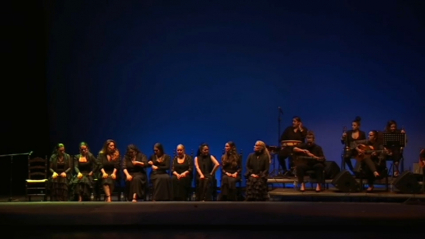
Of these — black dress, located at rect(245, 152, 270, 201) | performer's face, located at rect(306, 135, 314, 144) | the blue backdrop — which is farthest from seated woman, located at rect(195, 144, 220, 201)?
performer's face, located at rect(306, 135, 314, 144)

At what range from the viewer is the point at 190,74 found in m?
12.4

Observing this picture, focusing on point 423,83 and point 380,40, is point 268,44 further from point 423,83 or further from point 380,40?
point 423,83

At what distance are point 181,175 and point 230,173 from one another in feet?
2.65

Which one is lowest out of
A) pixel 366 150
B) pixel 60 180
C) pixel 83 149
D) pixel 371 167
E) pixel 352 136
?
pixel 60 180

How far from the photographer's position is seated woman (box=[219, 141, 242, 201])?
10.7 meters

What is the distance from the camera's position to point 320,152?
1087 centimetres

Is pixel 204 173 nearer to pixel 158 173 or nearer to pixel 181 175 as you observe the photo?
pixel 181 175

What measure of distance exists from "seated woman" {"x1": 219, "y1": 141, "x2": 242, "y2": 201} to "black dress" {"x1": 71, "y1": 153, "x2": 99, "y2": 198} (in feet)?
6.99

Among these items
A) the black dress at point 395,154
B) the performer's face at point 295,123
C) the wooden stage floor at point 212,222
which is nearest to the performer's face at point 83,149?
the wooden stage floor at point 212,222

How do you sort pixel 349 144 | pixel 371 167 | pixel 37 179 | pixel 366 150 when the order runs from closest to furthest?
1. pixel 371 167
2. pixel 366 150
3. pixel 349 144
4. pixel 37 179

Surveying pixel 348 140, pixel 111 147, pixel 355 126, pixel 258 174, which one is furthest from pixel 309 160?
pixel 111 147

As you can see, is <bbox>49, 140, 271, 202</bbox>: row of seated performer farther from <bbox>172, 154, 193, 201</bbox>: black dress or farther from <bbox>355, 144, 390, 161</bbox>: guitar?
<bbox>355, 144, 390, 161</bbox>: guitar

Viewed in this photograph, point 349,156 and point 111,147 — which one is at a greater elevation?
point 111,147

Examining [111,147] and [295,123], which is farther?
[295,123]
